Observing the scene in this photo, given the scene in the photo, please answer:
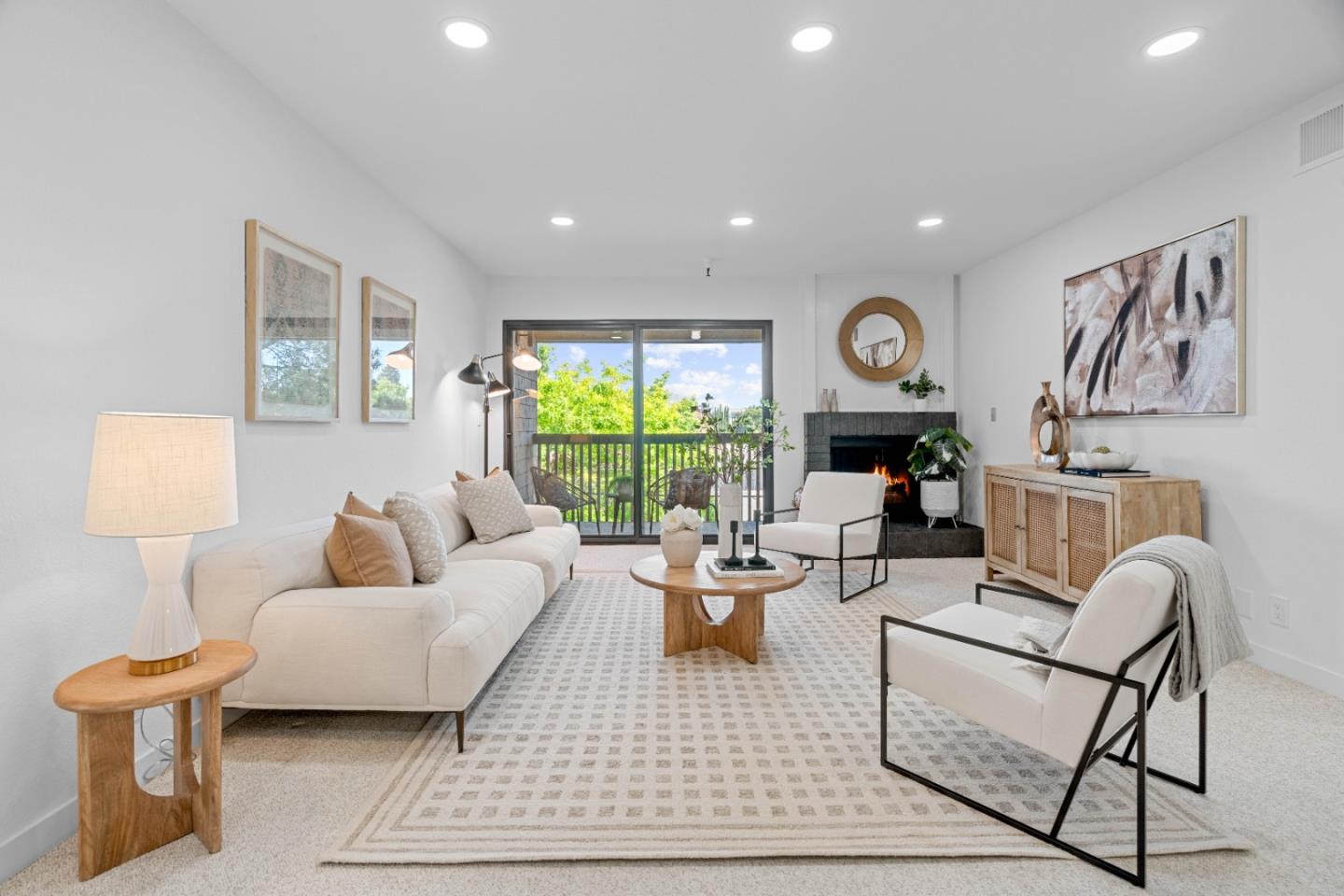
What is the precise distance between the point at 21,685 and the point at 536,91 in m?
2.59

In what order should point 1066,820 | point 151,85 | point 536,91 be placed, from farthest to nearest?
1. point 536,91
2. point 151,85
3. point 1066,820

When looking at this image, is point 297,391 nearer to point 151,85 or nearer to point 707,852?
point 151,85

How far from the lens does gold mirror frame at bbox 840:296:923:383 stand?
19.3 feet

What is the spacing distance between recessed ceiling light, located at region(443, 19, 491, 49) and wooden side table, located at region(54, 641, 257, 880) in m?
2.14

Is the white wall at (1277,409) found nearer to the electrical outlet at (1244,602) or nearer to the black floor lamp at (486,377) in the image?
the electrical outlet at (1244,602)

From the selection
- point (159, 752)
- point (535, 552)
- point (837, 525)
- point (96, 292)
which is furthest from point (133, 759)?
point (837, 525)

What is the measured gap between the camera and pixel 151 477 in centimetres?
155

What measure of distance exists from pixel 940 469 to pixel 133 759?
17.9ft

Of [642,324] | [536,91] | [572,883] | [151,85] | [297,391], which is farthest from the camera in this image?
[642,324]

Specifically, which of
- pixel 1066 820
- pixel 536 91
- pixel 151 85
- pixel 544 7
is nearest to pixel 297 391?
pixel 151 85

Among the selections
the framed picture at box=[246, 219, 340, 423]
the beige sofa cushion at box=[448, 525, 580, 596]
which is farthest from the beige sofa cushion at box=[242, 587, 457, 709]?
the beige sofa cushion at box=[448, 525, 580, 596]

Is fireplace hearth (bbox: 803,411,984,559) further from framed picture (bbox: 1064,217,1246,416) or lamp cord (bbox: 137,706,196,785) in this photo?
lamp cord (bbox: 137,706,196,785)

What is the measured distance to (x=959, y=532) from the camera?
539 centimetres

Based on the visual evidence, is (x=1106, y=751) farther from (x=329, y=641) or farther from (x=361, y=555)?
(x=361, y=555)
